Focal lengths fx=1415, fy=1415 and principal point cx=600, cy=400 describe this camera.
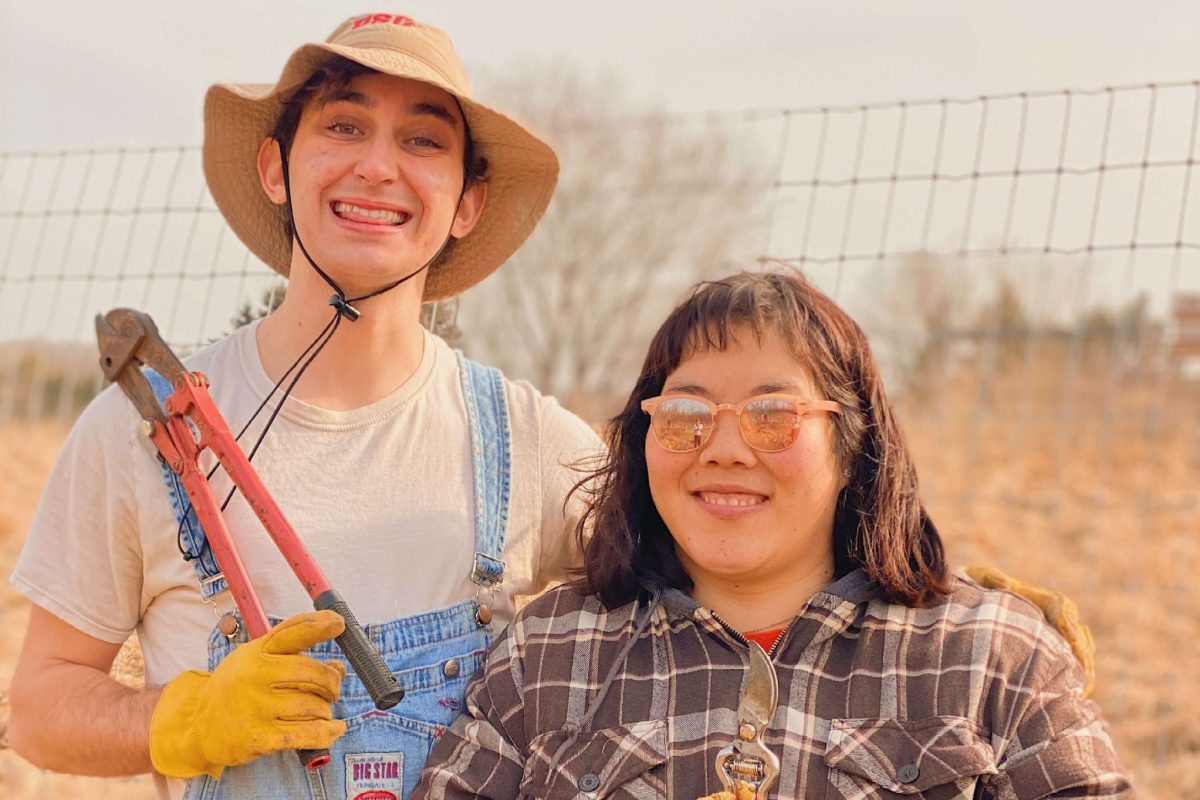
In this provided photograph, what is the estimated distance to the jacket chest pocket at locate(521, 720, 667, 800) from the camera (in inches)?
92.0

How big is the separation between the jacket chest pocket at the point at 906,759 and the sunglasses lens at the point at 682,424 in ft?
1.72

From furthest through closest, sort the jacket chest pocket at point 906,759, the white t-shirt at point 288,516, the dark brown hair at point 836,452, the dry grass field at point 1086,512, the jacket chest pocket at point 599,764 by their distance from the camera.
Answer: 1. the dry grass field at point 1086,512
2. the white t-shirt at point 288,516
3. the dark brown hair at point 836,452
4. the jacket chest pocket at point 599,764
5. the jacket chest pocket at point 906,759

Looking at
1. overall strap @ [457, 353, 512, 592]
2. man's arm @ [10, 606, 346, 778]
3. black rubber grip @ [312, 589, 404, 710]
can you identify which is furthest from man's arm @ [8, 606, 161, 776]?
overall strap @ [457, 353, 512, 592]

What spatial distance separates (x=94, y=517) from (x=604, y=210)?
45.5ft

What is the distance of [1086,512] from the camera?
9992 millimetres

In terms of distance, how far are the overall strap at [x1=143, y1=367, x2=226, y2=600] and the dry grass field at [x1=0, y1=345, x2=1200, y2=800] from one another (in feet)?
13.6

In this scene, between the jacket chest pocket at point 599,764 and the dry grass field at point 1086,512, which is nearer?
the jacket chest pocket at point 599,764

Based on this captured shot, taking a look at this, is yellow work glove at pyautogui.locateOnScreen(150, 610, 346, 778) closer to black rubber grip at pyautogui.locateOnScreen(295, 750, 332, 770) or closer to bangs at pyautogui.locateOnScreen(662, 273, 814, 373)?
black rubber grip at pyautogui.locateOnScreen(295, 750, 332, 770)

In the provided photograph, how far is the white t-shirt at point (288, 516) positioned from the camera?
8.50ft

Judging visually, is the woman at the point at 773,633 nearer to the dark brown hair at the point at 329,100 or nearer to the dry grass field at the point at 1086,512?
the dark brown hair at the point at 329,100

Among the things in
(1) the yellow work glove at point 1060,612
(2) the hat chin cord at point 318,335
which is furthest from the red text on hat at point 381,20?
(1) the yellow work glove at point 1060,612

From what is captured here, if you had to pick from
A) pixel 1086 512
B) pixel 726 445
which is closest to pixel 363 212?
pixel 726 445

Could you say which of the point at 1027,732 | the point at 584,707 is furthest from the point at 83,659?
the point at 1027,732

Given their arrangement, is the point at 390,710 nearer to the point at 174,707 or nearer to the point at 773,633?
the point at 174,707
